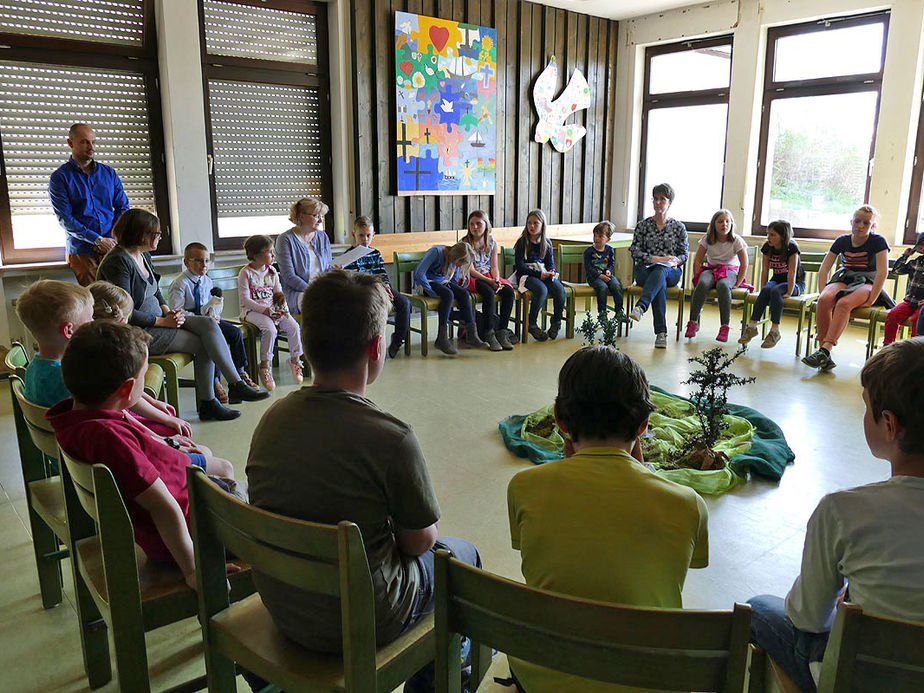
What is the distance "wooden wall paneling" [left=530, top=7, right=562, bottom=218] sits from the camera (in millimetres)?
8133

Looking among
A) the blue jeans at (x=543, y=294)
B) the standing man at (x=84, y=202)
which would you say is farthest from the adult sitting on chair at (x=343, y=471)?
the blue jeans at (x=543, y=294)

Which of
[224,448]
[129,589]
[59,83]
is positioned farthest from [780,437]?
[59,83]

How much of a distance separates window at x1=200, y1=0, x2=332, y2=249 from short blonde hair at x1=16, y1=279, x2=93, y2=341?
3976 mm

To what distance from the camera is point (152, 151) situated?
584 cm

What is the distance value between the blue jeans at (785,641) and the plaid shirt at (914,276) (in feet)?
15.2

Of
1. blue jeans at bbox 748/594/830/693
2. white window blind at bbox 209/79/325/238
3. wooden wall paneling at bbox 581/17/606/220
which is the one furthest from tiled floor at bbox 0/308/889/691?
wooden wall paneling at bbox 581/17/606/220

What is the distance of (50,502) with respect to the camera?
2211 millimetres

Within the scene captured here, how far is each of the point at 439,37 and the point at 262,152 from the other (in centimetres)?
220

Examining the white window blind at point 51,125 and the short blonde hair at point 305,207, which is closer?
the white window blind at point 51,125

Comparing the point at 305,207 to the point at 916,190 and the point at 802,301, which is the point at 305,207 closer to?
the point at 802,301

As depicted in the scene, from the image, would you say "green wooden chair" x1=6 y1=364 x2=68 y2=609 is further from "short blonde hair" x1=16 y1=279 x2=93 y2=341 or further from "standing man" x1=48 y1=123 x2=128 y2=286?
"standing man" x1=48 y1=123 x2=128 y2=286

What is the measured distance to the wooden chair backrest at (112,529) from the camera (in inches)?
60.1

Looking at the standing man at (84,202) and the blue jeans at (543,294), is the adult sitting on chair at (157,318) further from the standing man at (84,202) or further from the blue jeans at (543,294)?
the blue jeans at (543,294)

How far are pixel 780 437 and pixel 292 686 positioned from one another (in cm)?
320
